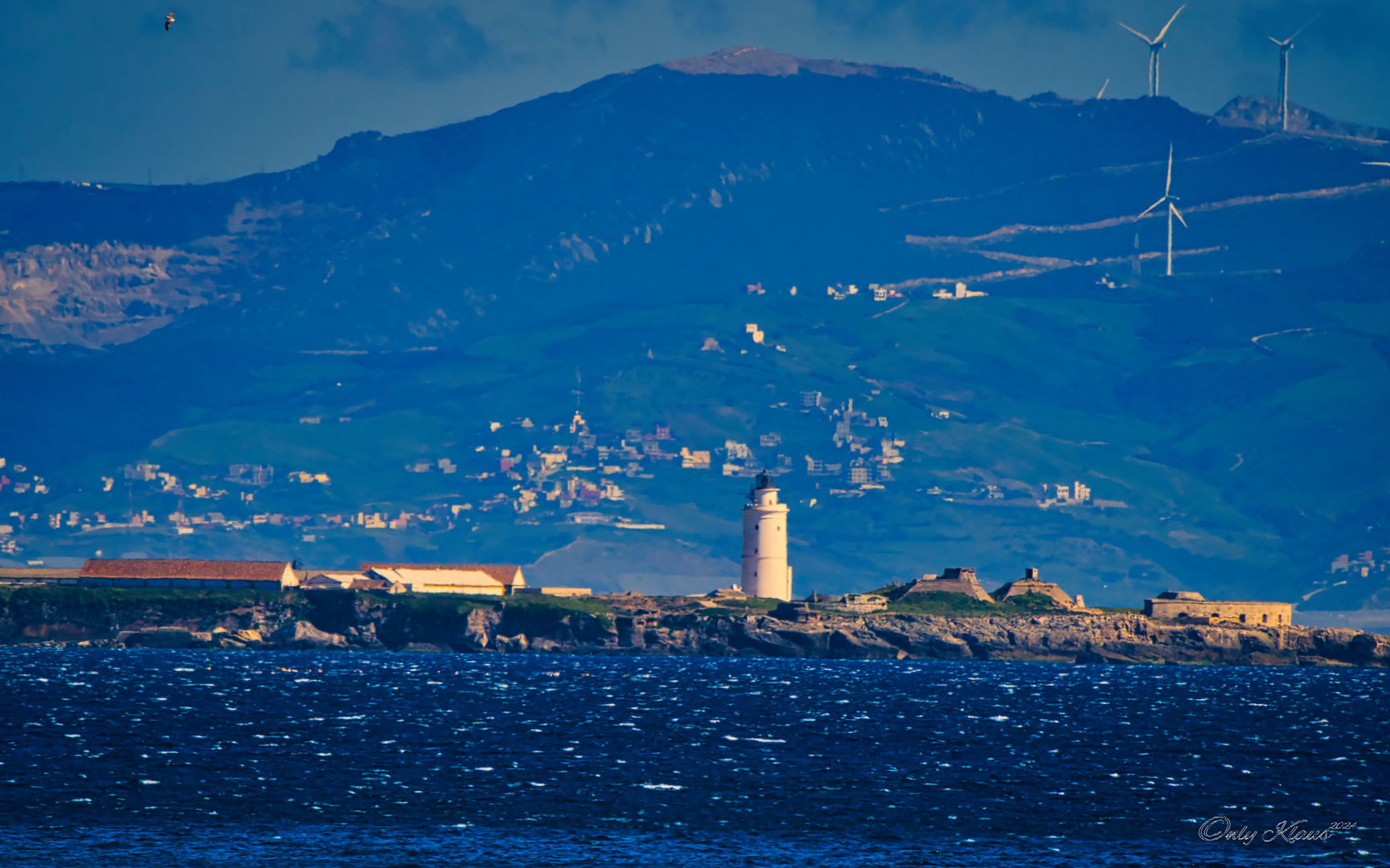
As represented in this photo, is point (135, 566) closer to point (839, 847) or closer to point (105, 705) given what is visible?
point (105, 705)

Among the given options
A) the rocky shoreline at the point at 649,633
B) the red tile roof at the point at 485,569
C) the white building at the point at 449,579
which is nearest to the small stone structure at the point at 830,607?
the rocky shoreline at the point at 649,633

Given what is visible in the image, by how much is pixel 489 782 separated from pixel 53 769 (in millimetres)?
15386

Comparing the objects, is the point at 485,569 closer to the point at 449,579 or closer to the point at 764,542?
the point at 449,579

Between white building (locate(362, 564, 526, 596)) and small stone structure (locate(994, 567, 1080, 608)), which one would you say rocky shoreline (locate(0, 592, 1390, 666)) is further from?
white building (locate(362, 564, 526, 596))

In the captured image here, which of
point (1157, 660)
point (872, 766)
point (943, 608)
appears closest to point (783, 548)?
point (943, 608)

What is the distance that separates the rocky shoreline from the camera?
156625 mm

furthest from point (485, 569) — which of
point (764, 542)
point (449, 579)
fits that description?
point (764, 542)

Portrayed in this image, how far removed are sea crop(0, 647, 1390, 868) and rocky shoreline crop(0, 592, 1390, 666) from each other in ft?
133

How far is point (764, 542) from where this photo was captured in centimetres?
18050

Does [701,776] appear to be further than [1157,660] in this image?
No

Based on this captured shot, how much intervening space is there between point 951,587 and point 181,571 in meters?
70.9

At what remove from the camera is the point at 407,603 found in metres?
162

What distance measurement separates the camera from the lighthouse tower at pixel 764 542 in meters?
180

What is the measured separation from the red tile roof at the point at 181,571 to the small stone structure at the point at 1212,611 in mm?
79374
